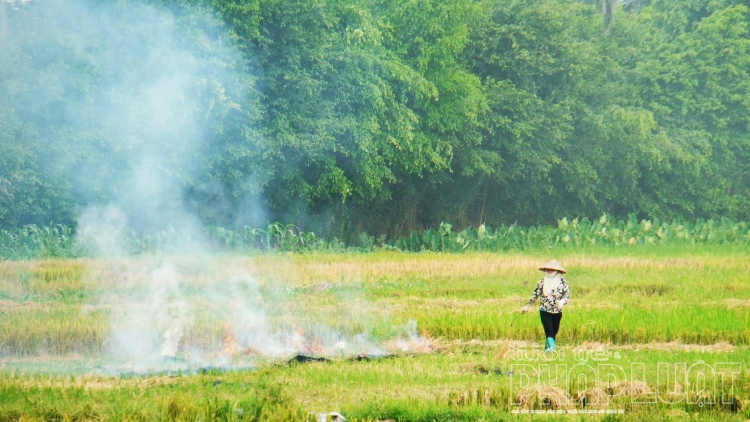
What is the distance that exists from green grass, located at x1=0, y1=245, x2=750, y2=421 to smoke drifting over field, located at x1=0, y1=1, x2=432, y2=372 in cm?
34

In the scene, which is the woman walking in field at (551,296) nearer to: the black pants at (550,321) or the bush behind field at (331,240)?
the black pants at (550,321)

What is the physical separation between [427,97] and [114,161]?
32.2ft

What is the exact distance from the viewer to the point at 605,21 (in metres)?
31.8

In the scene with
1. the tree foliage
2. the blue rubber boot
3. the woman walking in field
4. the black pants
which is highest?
the tree foliage

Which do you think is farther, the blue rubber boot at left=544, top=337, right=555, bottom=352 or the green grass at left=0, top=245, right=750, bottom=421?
the blue rubber boot at left=544, top=337, right=555, bottom=352

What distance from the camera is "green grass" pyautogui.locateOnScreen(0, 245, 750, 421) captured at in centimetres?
655

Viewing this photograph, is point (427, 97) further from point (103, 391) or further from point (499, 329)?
point (103, 391)

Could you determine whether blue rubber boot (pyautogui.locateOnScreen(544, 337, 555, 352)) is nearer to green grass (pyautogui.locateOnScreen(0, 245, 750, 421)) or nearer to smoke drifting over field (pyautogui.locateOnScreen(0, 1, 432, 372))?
green grass (pyautogui.locateOnScreen(0, 245, 750, 421))

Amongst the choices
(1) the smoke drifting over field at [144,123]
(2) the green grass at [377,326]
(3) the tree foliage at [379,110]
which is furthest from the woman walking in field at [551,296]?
(3) the tree foliage at [379,110]

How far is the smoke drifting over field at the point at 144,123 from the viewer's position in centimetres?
1631

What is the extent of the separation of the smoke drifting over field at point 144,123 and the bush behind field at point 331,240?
0.50ft

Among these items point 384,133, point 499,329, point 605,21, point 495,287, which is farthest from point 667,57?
point 499,329

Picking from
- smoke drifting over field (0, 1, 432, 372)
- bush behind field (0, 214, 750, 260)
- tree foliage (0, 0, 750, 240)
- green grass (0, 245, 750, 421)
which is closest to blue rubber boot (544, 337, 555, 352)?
green grass (0, 245, 750, 421)

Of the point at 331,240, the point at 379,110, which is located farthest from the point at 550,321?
the point at 331,240
